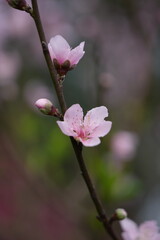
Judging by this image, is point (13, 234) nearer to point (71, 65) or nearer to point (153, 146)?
point (153, 146)

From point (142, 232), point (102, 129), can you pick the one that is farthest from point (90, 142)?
point (142, 232)

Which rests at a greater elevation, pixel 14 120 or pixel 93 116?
pixel 93 116

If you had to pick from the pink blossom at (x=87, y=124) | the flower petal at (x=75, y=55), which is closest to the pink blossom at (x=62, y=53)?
the flower petal at (x=75, y=55)

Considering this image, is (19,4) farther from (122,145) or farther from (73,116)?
(122,145)

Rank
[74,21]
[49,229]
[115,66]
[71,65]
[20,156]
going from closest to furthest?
[71,65] < [20,156] < [74,21] < [115,66] < [49,229]

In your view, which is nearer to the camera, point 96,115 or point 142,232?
point 96,115

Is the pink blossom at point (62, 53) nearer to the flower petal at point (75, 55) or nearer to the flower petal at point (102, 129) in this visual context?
the flower petal at point (75, 55)

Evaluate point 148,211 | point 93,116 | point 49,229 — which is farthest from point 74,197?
point 49,229
